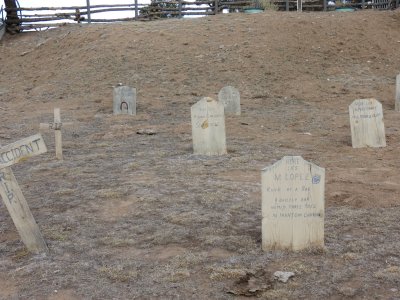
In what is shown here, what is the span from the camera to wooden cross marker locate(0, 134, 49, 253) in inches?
176

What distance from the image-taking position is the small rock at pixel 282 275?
4.08 meters

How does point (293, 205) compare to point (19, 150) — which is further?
point (293, 205)

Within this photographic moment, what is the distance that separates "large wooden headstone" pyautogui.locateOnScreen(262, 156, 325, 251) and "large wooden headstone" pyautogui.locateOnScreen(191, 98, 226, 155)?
162 inches

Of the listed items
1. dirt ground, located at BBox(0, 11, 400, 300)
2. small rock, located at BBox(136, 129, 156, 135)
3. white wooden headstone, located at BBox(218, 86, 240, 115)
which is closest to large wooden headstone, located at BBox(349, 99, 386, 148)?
dirt ground, located at BBox(0, 11, 400, 300)

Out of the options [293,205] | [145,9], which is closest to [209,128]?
[293,205]

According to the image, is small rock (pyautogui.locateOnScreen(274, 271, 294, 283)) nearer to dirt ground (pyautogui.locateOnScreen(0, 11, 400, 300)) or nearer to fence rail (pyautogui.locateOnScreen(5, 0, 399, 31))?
dirt ground (pyautogui.locateOnScreen(0, 11, 400, 300))

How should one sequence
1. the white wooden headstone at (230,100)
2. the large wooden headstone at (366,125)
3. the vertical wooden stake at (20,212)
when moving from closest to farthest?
the vertical wooden stake at (20,212), the large wooden headstone at (366,125), the white wooden headstone at (230,100)

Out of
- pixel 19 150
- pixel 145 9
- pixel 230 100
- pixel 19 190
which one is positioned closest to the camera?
pixel 19 150

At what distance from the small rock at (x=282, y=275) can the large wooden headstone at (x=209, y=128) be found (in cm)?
468

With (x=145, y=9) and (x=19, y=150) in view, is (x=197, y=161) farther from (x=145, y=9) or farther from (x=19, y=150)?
(x=145, y=9)

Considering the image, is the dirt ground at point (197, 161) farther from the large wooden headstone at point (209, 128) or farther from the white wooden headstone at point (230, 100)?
the white wooden headstone at point (230, 100)

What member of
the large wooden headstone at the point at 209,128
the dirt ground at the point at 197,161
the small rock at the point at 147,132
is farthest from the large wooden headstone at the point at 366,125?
the small rock at the point at 147,132

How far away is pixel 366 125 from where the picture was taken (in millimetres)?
9203

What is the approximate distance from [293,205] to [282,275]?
737 millimetres
